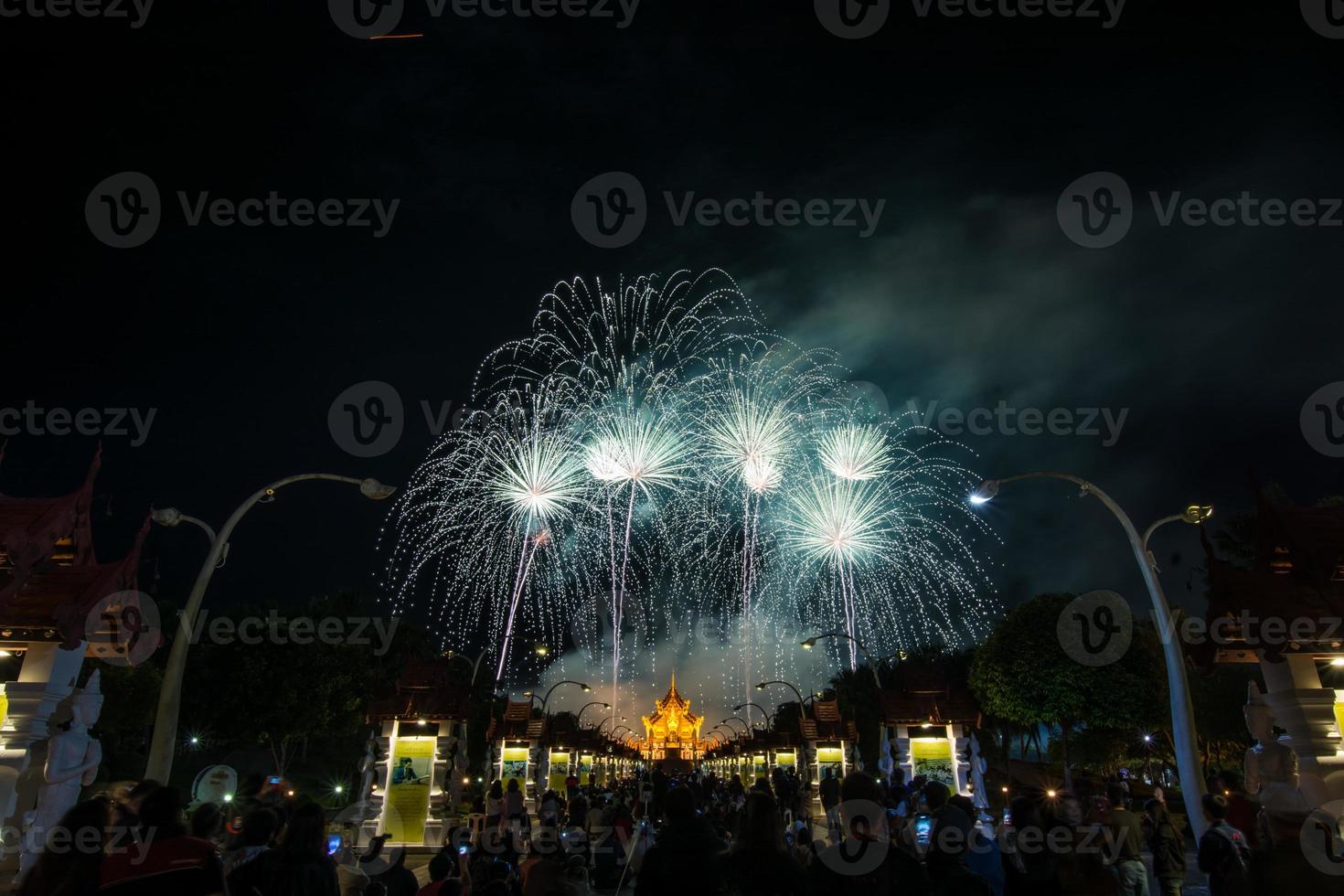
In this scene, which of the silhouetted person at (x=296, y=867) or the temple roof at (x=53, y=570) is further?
the temple roof at (x=53, y=570)

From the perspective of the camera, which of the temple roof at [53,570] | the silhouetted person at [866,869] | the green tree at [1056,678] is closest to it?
the silhouetted person at [866,869]

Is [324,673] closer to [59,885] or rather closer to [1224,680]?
[59,885]

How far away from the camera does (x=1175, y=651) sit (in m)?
16.2

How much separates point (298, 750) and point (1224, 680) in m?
74.8

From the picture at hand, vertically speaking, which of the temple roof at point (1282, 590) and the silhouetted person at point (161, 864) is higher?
the temple roof at point (1282, 590)

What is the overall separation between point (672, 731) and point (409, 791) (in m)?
150

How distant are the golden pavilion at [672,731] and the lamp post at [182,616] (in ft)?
510

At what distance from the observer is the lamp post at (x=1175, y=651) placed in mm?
14969
